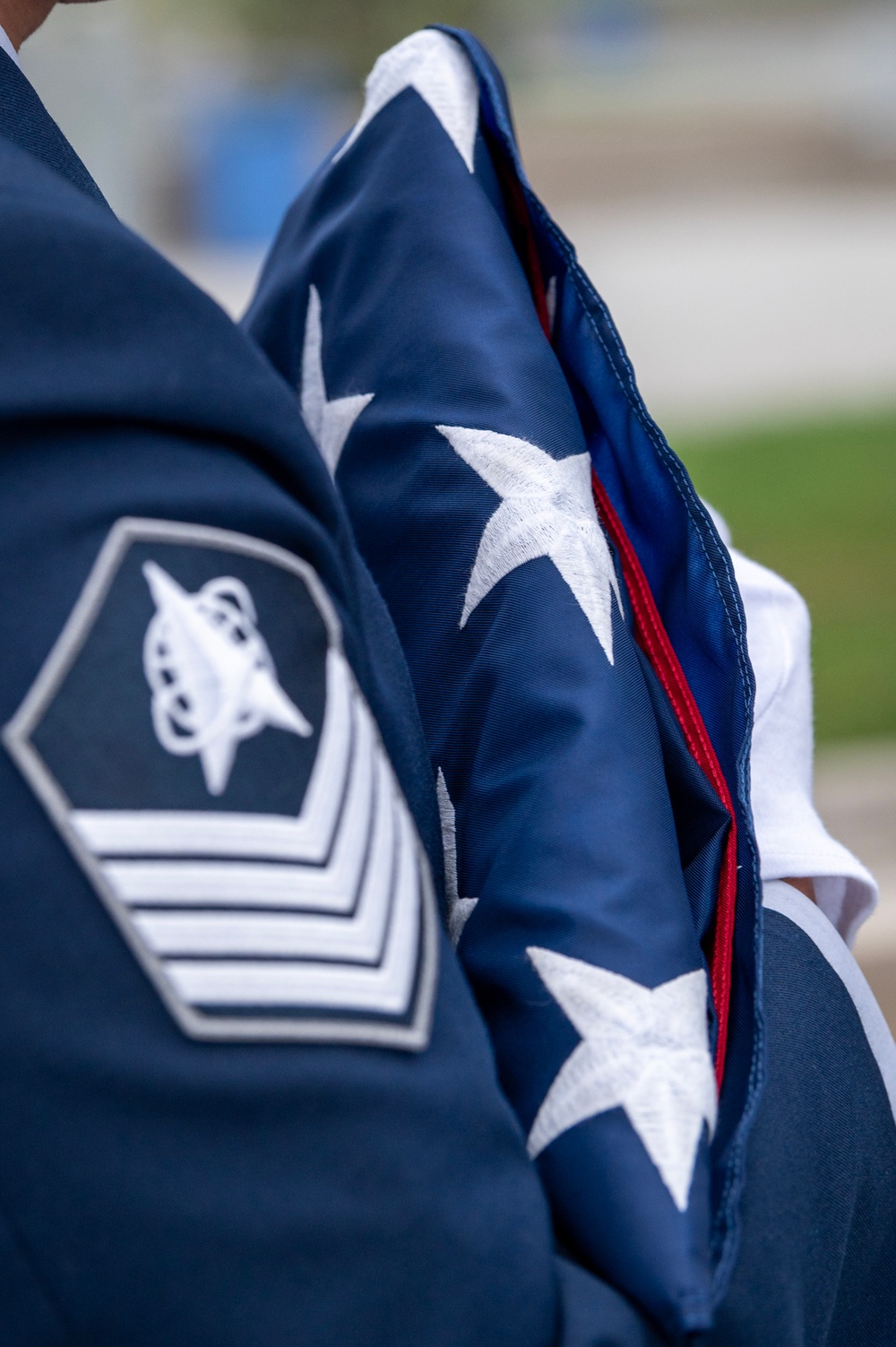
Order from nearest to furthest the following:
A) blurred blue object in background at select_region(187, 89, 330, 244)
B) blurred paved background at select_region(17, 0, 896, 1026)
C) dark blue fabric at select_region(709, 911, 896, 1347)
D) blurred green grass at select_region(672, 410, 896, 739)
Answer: dark blue fabric at select_region(709, 911, 896, 1347) < blurred green grass at select_region(672, 410, 896, 739) < blurred paved background at select_region(17, 0, 896, 1026) < blurred blue object in background at select_region(187, 89, 330, 244)

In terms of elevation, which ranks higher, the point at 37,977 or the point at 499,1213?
the point at 37,977

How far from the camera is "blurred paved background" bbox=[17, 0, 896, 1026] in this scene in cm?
345

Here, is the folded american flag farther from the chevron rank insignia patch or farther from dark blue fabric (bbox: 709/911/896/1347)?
the chevron rank insignia patch

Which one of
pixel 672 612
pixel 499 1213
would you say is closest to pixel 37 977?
pixel 499 1213

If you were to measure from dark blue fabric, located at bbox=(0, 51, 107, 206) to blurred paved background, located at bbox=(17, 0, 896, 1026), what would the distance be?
149 centimetres

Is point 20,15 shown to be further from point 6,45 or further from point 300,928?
point 300,928

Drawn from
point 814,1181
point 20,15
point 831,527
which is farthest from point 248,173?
point 814,1181

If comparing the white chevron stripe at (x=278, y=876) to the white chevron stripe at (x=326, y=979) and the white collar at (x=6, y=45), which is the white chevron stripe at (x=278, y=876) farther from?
the white collar at (x=6, y=45)

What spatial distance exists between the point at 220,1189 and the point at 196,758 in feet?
0.49

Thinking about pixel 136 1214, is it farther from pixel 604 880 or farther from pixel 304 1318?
pixel 604 880

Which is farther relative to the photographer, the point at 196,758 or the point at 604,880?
the point at 604,880

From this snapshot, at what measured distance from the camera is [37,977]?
497 mm

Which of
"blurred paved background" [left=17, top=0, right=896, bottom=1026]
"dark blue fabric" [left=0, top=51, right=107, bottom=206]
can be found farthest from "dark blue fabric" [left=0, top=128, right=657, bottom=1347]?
"blurred paved background" [left=17, top=0, right=896, bottom=1026]

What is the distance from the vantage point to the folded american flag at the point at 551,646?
0.64 m
